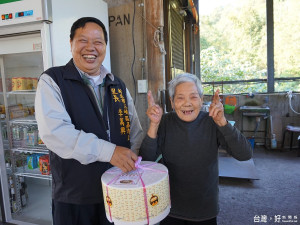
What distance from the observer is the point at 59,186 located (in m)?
1.33

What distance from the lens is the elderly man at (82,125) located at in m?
1.14

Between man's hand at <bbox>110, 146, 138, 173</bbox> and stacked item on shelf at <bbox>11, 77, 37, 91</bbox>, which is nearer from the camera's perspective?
man's hand at <bbox>110, 146, 138, 173</bbox>

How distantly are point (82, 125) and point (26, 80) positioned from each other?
1.49 metres

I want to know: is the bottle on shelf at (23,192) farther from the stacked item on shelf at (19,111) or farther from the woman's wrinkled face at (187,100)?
the woman's wrinkled face at (187,100)

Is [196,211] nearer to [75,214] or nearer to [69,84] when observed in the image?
[75,214]

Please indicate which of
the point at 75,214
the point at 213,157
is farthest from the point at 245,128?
the point at 75,214

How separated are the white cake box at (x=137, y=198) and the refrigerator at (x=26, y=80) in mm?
1302

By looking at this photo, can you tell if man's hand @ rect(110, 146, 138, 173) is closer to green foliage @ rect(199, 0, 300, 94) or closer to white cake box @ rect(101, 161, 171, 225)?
white cake box @ rect(101, 161, 171, 225)

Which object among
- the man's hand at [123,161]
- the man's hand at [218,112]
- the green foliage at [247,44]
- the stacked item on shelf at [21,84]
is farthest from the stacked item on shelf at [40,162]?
the green foliage at [247,44]

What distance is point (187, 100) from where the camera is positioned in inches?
52.6

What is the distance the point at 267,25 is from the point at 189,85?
5.52 meters

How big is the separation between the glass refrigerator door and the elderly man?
1.09 m

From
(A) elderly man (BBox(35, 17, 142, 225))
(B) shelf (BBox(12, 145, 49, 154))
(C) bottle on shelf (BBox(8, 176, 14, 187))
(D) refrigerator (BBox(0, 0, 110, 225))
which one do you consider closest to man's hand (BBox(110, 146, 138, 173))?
(A) elderly man (BBox(35, 17, 142, 225))

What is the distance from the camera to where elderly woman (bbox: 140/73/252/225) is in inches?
52.5
